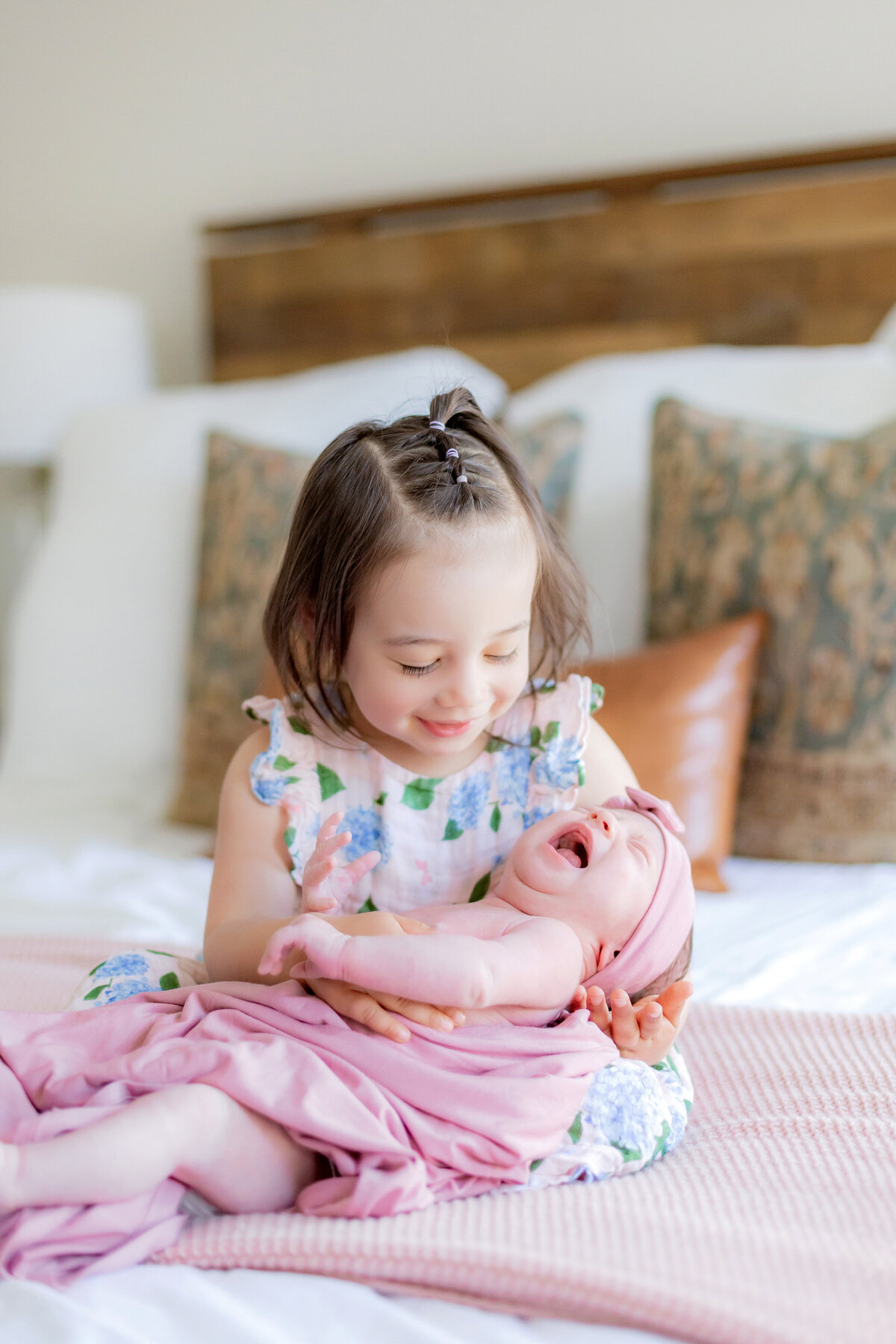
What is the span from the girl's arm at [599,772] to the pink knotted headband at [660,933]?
4.9 inches

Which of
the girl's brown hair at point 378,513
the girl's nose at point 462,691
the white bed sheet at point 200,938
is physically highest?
the girl's brown hair at point 378,513

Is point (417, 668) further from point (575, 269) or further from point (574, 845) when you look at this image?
point (575, 269)

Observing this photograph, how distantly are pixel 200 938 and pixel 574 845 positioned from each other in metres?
0.57

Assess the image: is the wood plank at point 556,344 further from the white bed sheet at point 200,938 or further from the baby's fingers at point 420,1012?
the baby's fingers at point 420,1012

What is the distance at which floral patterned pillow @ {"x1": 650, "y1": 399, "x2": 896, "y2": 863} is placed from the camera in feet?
4.90

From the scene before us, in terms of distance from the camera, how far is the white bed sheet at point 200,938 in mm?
674

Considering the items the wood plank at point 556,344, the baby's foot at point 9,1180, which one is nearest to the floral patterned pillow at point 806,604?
the wood plank at point 556,344

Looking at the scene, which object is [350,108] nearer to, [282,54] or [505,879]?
[282,54]

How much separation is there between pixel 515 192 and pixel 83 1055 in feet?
6.36

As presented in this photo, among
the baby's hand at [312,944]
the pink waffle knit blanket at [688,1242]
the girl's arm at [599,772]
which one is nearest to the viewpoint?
the pink waffle knit blanket at [688,1242]

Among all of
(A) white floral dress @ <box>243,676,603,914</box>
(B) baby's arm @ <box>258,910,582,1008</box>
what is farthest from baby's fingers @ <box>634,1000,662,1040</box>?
(A) white floral dress @ <box>243,676,603,914</box>

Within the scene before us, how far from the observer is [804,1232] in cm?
75

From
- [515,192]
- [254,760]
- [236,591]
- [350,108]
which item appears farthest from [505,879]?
[350,108]

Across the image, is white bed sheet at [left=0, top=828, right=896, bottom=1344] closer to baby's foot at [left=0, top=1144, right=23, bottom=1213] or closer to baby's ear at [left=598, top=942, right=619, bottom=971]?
baby's foot at [left=0, top=1144, right=23, bottom=1213]
